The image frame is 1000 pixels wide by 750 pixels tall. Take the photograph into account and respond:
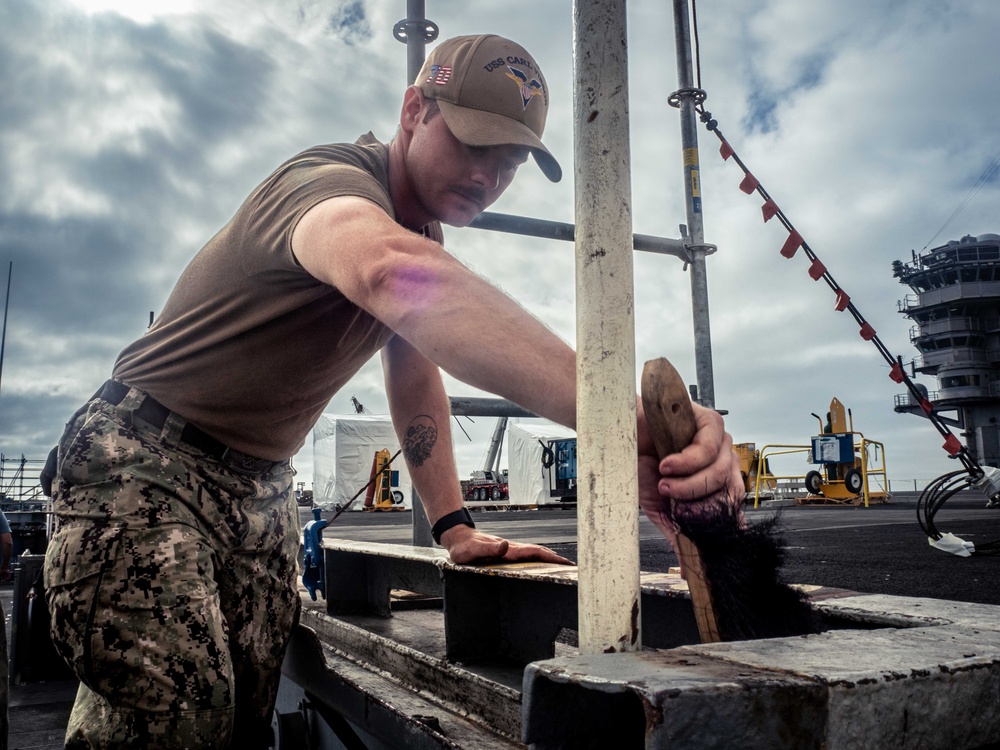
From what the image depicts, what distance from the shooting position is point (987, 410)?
48156 millimetres

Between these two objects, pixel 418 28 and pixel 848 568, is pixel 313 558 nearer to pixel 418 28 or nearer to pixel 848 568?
pixel 418 28

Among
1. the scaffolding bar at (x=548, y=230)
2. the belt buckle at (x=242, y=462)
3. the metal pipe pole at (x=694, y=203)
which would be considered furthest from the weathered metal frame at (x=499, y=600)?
the metal pipe pole at (x=694, y=203)

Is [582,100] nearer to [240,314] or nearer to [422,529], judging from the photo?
[240,314]

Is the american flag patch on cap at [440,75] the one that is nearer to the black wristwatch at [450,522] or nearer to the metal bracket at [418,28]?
the black wristwatch at [450,522]

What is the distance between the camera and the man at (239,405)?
1.34 metres

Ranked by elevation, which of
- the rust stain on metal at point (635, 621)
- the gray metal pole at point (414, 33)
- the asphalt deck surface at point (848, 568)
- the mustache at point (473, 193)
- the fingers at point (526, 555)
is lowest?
the asphalt deck surface at point (848, 568)

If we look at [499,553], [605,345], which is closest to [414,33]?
[499,553]

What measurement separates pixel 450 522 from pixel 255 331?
977 mm

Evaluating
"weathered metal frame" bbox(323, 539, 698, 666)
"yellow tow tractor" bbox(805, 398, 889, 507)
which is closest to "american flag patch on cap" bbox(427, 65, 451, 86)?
"weathered metal frame" bbox(323, 539, 698, 666)

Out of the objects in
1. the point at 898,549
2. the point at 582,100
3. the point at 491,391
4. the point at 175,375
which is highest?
the point at 582,100

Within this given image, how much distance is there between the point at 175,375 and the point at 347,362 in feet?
1.28

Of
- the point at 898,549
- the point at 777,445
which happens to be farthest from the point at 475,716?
the point at 777,445

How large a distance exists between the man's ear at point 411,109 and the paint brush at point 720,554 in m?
0.96

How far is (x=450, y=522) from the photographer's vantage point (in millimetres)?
2322
